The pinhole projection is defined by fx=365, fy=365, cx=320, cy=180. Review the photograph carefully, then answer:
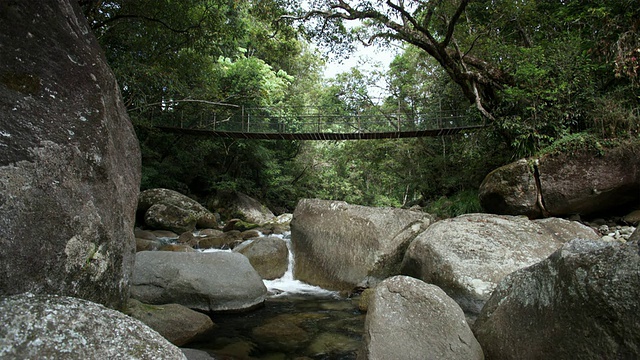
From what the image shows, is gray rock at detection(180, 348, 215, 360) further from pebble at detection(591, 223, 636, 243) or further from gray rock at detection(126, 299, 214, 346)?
pebble at detection(591, 223, 636, 243)

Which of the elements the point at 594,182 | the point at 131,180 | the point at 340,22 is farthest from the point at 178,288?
the point at 340,22

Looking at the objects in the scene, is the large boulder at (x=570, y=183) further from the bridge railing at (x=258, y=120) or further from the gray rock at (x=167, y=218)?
the gray rock at (x=167, y=218)

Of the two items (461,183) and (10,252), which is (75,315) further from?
(461,183)

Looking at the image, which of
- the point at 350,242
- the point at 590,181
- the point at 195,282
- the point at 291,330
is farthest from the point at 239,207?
the point at 590,181

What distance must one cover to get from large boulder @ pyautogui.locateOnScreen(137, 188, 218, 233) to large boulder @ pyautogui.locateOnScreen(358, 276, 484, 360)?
8986mm

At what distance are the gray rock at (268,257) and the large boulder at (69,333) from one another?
4265 mm

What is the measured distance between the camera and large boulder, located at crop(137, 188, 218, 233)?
10.3 metres

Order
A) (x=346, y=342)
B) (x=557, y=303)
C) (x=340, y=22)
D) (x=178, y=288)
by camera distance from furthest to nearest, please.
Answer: (x=340, y=22) → (x=178, y=288) → (x=346, y=342) → (x=557, y=303)

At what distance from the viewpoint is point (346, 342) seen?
3609 mm

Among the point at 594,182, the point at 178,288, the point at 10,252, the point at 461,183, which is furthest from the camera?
the point at 461,183

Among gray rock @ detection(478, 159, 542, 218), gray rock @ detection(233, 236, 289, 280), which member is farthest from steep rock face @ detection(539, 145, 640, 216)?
gray rock @ detection(233, 236, 289, 280)

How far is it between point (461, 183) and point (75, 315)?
12.1m

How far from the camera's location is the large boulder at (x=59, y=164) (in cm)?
176

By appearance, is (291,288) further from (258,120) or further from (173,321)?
(258,120)
